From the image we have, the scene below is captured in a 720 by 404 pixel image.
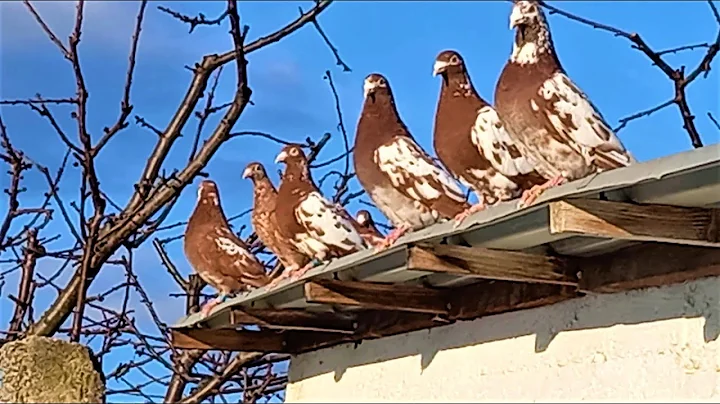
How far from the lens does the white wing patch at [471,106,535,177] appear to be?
3.38 meters

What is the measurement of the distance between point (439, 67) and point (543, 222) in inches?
50.1

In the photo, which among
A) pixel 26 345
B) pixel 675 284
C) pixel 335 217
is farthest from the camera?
pixel 335 217

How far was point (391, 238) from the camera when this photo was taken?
335cm

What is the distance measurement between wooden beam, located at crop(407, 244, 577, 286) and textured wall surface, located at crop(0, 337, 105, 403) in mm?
1194

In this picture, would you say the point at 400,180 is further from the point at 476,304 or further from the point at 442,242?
the point at 442,242

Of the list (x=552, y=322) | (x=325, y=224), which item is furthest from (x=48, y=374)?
(x=325, y=224)

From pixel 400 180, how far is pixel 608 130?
0.89m

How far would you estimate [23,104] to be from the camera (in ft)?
13.8

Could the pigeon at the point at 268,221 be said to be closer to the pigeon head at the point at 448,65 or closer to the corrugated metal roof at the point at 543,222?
the corrugated metal roof at the point at 543,222

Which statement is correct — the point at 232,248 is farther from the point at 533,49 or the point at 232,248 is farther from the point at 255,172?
the point at 533,49

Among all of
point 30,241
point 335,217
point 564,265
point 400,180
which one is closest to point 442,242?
point 564,265

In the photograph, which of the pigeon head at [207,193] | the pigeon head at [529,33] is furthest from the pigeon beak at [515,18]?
the pigeon head at [207,193]

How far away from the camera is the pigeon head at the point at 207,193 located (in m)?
5.36

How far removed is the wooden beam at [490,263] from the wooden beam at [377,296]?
1.70ft
